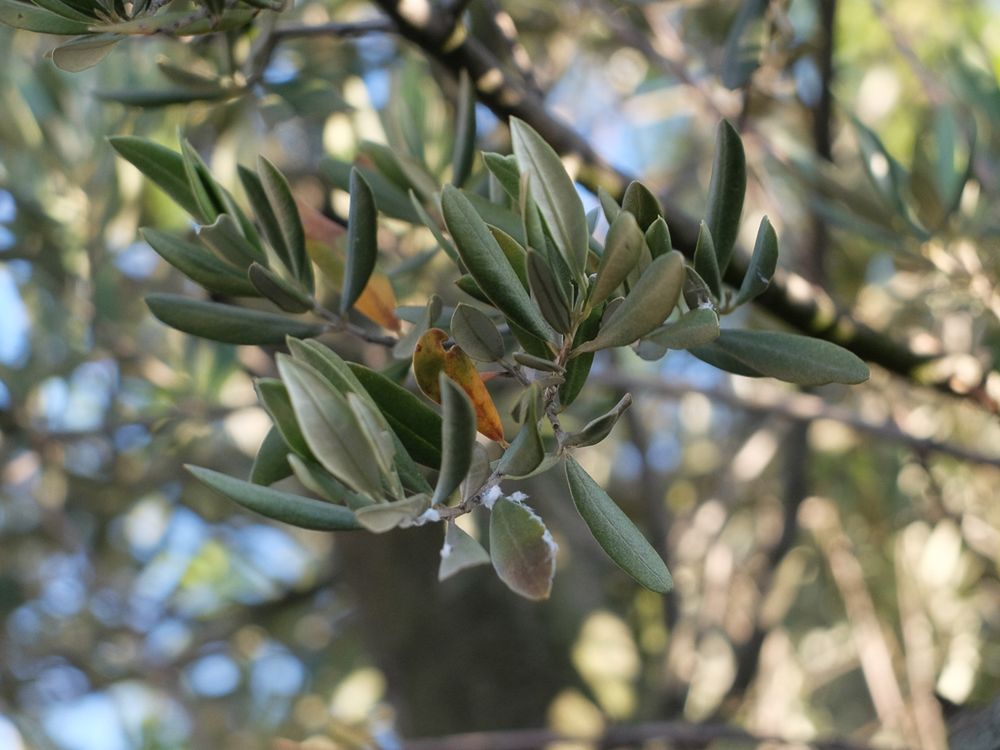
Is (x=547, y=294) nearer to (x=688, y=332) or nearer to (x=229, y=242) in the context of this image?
(x=688, y=332)

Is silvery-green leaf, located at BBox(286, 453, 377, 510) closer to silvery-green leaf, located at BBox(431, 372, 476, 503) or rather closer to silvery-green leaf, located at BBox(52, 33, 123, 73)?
silvery-green leaf, located at BBox(431, 372, 476, 503)

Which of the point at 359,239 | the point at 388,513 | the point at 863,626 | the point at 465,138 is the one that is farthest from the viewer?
the point at 863,626

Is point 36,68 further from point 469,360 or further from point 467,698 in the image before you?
point 469,360

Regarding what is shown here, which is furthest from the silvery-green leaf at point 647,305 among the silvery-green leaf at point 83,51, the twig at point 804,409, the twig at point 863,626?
the twig at point 863,626

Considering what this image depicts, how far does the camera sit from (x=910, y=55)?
977 mm

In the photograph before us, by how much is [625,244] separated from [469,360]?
0.30ft

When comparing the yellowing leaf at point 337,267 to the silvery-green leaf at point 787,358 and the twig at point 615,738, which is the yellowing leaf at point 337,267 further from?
the twig at point 615,738

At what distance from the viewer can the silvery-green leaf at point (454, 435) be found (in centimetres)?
27

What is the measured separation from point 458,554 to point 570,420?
0.99m

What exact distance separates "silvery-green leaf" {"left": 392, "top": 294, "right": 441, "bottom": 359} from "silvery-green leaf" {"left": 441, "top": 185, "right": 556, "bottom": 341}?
4 cm

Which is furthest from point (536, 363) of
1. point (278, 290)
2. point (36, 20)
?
point (36, 20)

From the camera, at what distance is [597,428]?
0.33 meters

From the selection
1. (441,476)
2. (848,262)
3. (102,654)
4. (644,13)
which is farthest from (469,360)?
(102,654)

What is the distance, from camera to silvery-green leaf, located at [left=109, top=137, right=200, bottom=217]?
0.41 m
